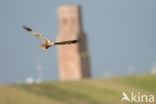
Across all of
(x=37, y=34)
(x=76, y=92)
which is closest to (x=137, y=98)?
(x=37, y=34)

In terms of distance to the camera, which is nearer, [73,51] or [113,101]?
[113,101]

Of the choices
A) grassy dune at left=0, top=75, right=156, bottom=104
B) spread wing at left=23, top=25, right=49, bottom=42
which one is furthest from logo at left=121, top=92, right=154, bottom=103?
spread wing at left=23, top=25, right=49, bottom=42

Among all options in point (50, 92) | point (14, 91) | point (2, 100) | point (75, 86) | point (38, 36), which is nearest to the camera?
point (38, 36)

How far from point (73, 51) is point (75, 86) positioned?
17.7m

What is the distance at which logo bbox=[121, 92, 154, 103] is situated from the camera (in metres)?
4.60

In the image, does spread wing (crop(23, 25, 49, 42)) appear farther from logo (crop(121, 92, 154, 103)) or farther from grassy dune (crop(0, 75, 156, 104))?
grassy dune (crop(0, 75, 156, 104))

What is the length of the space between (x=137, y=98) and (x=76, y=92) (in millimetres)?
2247

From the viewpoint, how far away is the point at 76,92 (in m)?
6.84

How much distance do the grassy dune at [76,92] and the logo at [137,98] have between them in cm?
10

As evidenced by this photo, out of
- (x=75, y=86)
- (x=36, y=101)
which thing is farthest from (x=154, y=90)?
(x=75, y=86)

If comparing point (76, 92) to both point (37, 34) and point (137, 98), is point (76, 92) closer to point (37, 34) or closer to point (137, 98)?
point (137, 98)

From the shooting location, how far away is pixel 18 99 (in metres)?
5.41

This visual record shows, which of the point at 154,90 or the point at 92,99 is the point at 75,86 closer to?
the point at 92,99

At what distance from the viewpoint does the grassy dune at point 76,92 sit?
5.30 meters
